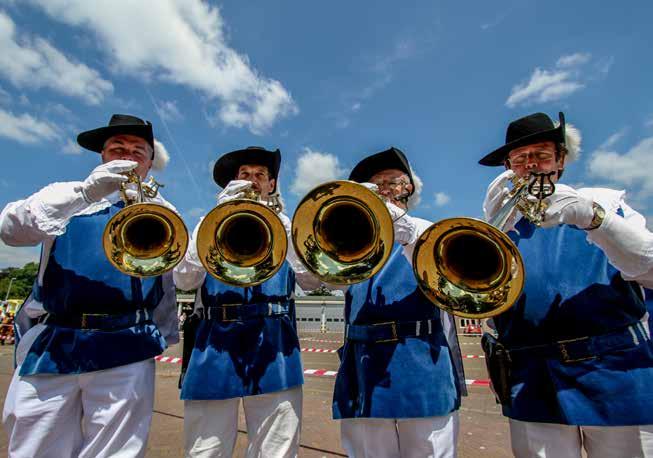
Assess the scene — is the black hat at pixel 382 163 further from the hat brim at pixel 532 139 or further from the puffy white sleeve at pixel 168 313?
the puffy white sleeve at pixel 168 313

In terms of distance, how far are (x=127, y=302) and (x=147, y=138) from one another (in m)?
1.22

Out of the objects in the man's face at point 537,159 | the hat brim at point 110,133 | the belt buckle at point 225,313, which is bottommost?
the belt buckle at point 225,313

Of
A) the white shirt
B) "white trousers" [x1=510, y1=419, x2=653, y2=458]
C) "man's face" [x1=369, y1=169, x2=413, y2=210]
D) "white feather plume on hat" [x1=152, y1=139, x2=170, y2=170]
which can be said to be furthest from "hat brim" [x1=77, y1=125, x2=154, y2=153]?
"white trousers" [x1=510, y1=419, x2=653, y2=458]

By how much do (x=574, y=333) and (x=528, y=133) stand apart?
1.23 metres

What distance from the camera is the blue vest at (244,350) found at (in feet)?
7.72

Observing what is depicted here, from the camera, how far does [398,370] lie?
2127 mm

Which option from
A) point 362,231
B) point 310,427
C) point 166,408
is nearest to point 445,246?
point 362,231

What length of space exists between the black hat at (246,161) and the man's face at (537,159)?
1.83 meters

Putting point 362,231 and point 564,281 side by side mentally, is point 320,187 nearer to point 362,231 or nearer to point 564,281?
point 362,231

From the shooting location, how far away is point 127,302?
2.33 m

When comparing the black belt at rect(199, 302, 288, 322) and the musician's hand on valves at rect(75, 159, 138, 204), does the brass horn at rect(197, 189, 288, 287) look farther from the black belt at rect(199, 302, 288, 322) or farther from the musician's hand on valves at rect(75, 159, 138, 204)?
the musician's hand on valves at rect(75, 159, 138, 204)

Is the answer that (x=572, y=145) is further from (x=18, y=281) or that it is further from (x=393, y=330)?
(x=18, y=281)

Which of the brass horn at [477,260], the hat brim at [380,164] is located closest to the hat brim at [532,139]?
the brass horn at [477,260]

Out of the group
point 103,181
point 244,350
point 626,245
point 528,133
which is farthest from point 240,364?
point 528,133
